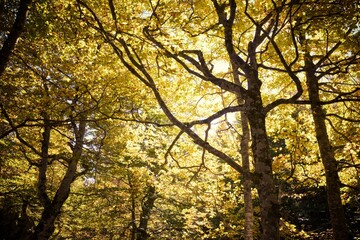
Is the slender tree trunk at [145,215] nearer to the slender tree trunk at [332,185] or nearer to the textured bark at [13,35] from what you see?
the slender tree trunk at [332,185]

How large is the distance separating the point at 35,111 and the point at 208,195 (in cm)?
775

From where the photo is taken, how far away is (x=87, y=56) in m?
7.48

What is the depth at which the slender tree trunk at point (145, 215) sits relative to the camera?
13320 millimetres

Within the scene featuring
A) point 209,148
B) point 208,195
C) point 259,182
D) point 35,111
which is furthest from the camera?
point 208,195

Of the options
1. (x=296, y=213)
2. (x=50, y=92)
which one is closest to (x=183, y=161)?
(x=50, y=92)

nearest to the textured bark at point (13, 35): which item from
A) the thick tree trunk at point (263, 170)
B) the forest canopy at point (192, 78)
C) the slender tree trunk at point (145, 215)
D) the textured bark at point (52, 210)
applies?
the forest canopy at point (192, 78)

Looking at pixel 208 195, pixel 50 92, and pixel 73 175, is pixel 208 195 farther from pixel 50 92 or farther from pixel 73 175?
pixel 50 92

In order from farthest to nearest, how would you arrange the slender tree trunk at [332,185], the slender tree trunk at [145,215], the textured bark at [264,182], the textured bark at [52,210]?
the slender tree trunk at [145,215], the textured bark at [52,210], the slender tree trunk at [332,185], the textured bark at [264,182]

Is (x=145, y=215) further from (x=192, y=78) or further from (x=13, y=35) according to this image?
(x=13, y=35)

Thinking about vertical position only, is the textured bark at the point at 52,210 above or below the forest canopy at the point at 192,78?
below

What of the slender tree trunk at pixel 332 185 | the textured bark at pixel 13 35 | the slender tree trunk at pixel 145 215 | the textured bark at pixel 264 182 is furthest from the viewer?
the slender tree trunk at pixel 145 215

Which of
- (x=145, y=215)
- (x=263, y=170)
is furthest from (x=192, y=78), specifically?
(x=145, y=215)

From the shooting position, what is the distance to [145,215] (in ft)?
47.2

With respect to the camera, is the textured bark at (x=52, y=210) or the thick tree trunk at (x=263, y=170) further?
the textured bark at (x=52, y=210)
